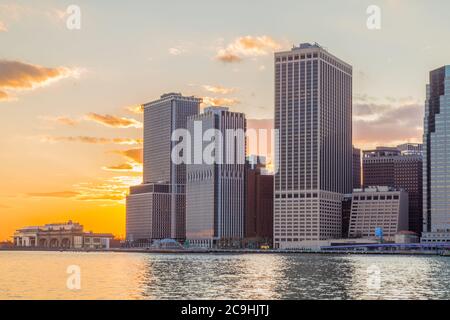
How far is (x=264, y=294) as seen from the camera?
89250mm
